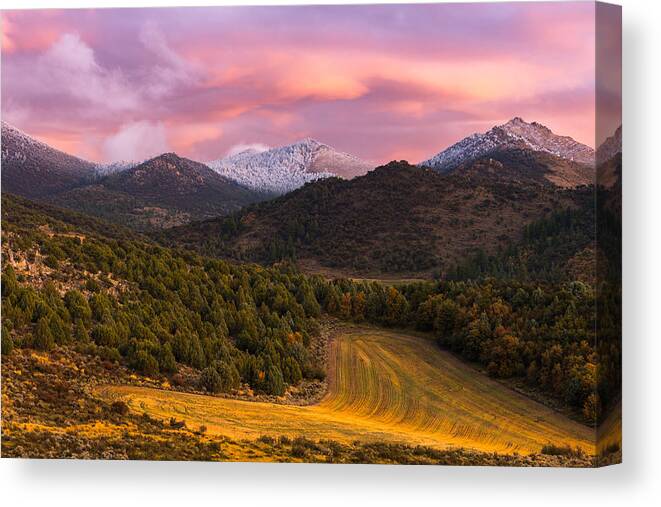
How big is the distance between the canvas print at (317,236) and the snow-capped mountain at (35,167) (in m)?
0.05

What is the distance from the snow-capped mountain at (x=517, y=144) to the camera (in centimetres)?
1230

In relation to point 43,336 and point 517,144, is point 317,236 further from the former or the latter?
point 43,336

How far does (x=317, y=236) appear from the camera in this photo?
13805 mm

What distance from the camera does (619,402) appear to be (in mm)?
12148

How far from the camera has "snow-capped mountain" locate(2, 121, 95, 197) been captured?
13.4 metres

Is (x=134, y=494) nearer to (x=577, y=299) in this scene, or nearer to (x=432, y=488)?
(x=432, y=488)

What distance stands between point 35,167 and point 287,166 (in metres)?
4.16

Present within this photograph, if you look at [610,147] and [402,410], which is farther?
Result: [402,410]

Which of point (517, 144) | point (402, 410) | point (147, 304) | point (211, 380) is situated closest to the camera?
point (402, 410)

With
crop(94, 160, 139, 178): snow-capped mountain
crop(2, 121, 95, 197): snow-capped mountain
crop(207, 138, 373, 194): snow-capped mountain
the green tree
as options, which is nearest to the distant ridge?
crop(207, 138, 373, 194): snow-capped mountain

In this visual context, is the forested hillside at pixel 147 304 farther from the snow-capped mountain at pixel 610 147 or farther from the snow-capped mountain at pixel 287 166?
the snow-capped mountain at pixel 610 147

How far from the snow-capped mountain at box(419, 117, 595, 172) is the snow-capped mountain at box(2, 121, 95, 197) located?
6.04m

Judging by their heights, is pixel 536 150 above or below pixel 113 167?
above

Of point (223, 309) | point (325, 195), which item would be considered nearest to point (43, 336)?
point (223, 309)
